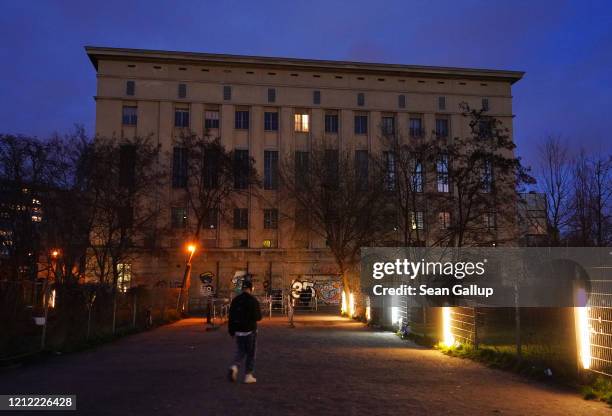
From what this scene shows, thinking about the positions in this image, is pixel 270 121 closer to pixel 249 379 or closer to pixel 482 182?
pixel 482 182

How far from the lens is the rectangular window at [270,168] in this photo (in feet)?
189

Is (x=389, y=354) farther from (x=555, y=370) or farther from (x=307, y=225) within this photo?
(x=307, y=225)

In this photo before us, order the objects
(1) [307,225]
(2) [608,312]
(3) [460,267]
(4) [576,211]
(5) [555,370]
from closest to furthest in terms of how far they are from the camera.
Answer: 1. (2) [608,312]
2. (5) [555,370]
3. (3) [460,267]
4. (4) [576,211]
5. (1) [307,225]

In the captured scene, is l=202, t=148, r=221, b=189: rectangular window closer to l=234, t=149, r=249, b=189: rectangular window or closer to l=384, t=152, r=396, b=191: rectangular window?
l=234, t=149, r=249, b=189: rectangular window

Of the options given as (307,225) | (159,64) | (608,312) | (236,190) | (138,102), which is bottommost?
(608,312)

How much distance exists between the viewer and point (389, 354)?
1606 cm

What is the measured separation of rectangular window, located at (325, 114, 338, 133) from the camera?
197ft

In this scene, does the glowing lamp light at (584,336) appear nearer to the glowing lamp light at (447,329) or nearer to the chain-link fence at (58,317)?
the glowing lamp light at (447,329)

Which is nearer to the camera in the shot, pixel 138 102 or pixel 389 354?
pixel 389 354

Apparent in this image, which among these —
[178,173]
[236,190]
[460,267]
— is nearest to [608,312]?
[460,267]

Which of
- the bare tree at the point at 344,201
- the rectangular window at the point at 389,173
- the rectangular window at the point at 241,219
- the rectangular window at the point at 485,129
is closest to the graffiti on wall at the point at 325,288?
the rectangular window at the point at 241,219

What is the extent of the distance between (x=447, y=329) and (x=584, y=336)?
7.21m

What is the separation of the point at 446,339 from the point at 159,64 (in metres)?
47.5

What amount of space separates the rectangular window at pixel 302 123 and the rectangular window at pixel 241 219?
994 centimetres
